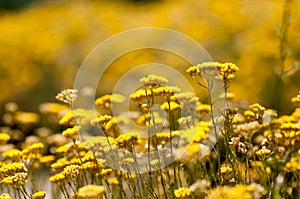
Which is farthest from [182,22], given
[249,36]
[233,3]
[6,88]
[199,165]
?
[199,165]

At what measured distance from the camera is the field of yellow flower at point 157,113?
2.64 m

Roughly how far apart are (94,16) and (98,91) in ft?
10.8

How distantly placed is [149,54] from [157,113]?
4.17 meters

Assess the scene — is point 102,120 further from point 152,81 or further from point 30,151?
point 30,151

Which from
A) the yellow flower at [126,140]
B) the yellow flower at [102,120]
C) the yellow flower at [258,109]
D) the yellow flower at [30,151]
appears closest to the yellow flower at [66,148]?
the yellow flower at [30,151]

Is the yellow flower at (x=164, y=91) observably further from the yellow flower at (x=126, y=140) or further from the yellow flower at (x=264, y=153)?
the yellow flower at (x=264, y=153)

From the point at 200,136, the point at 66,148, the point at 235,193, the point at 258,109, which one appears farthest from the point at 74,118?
the point at 235,193

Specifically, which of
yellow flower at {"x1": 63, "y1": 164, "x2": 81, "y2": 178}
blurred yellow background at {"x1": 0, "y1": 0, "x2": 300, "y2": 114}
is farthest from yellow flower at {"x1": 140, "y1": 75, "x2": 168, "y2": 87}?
blurred yellow background at {"x1": 0, "y1": 0, "x2": 300, "y2": 114}

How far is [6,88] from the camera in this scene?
730 centimetres

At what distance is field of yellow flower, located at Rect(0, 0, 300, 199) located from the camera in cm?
264

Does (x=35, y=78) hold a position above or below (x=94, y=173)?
above

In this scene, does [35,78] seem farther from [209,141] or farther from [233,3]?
[209,141]

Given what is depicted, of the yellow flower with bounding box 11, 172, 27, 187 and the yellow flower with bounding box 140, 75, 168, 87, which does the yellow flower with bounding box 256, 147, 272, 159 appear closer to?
the yellow flower with bounding box 140, 75, 168, 87

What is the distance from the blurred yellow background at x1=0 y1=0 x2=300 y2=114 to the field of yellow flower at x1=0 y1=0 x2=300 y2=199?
17mm
